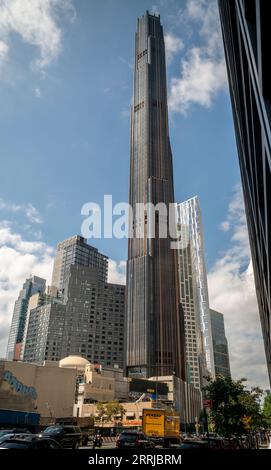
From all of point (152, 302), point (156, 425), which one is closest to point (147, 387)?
point (152, 302)

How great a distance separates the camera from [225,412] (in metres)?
50.8

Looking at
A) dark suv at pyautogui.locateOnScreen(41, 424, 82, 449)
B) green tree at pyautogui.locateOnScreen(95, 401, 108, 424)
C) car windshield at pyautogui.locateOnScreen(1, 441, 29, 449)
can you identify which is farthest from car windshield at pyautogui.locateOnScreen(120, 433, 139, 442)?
green tree at pyautogui.locateOnScreen(95, 401, 108, 424)

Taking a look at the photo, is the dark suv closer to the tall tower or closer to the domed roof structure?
the domed roof structure

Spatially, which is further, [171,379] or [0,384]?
[171,379]

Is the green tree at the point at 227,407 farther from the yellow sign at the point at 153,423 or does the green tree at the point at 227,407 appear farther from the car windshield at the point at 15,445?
the car windshield at the point at 15,445

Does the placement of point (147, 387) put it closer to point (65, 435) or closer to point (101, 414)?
point (101, 414)

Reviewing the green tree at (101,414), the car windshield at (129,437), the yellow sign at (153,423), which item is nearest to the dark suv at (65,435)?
the car windshield at (129,437)

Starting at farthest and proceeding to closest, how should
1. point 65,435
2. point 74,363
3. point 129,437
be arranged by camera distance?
point 74,363, point 65,435, point 129,437

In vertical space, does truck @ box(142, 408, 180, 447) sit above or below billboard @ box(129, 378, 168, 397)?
below

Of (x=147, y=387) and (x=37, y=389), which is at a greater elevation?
(x=147, y=387)
